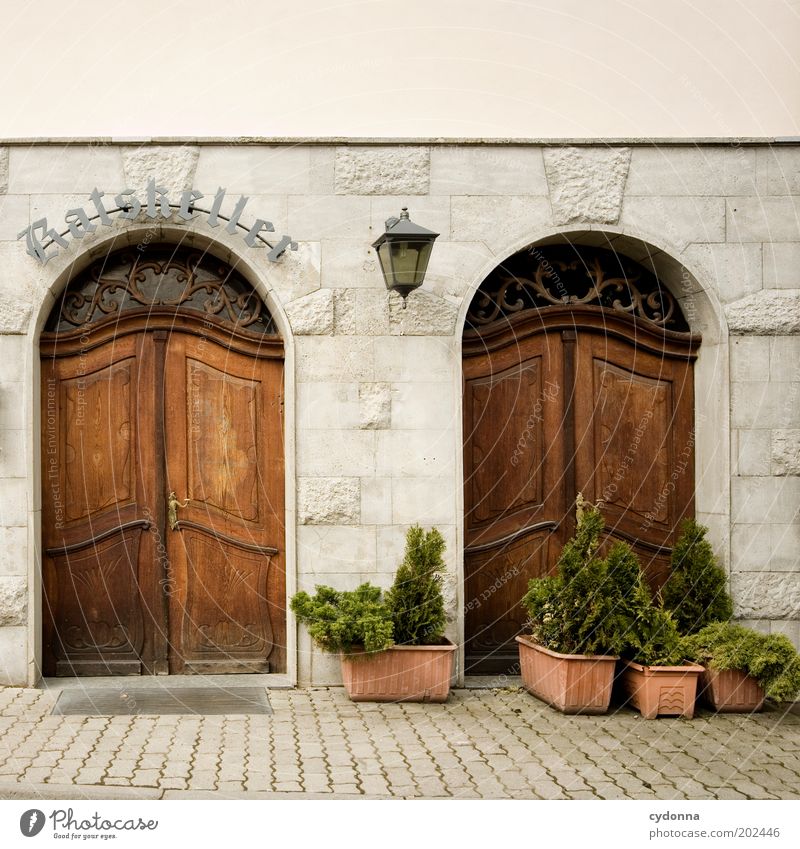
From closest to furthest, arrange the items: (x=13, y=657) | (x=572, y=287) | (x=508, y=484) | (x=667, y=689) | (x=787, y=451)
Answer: (x=667, y=689) < (x=13, y=657) < (x=787, y=451) < (x=508, y=484) < (x=572, y=287)

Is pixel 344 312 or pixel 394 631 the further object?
pixel 344 312

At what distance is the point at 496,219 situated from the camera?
713cm

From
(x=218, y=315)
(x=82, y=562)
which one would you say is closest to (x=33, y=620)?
(x=82, y=562)

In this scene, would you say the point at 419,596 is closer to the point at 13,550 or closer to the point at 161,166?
the point at 13,550

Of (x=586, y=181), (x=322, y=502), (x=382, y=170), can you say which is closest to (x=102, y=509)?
(x=322, y=502)

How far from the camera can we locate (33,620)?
22.5 feet

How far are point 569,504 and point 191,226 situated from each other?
329 cm

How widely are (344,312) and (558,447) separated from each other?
6.04 feet

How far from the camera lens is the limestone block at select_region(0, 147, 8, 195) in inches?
271

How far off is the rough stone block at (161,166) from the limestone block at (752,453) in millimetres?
4189

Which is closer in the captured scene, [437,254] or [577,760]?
[577,760]

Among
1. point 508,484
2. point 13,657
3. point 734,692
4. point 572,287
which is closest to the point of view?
point 734,692

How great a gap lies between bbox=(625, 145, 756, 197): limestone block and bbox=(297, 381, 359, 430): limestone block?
242 centimetres

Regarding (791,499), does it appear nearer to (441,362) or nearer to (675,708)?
(675,708)
